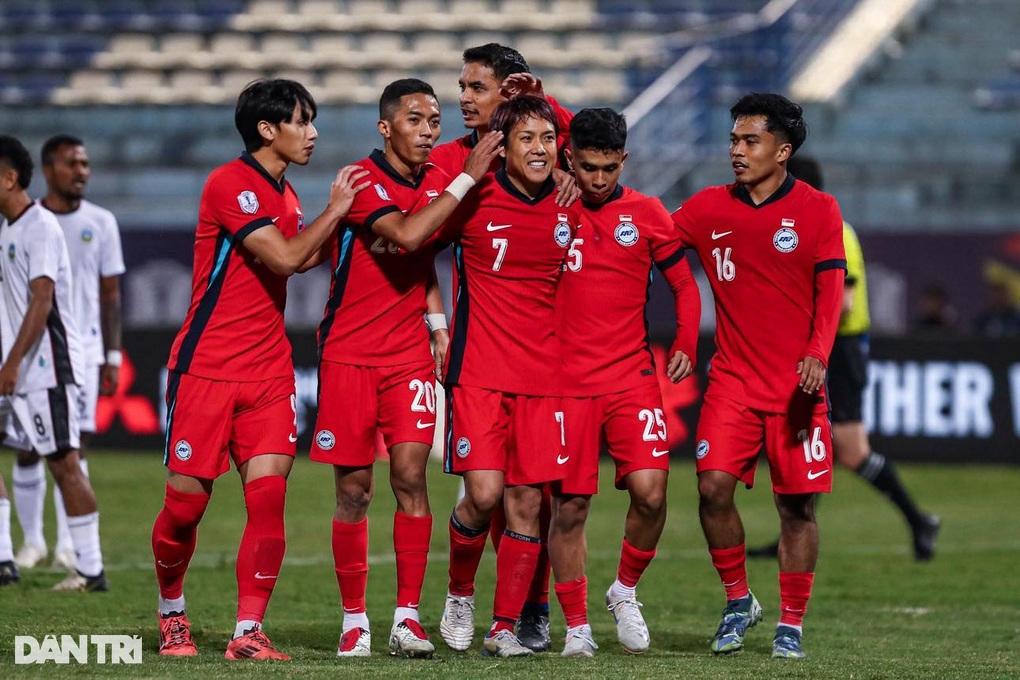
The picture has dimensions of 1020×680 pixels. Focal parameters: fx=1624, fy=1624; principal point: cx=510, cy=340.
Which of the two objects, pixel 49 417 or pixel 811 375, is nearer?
pixel 811 375

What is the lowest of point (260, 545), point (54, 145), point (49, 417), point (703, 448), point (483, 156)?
point (260, 545)

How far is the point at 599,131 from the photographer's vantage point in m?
6.27

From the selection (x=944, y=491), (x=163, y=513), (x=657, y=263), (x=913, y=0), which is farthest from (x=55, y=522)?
(x=913, y=0)

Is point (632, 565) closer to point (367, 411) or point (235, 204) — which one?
point (367, 411)

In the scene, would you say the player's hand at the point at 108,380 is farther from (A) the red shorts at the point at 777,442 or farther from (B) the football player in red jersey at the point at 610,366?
(A) the red shorts at the point at 777,442

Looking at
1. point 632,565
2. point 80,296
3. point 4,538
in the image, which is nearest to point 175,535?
point 632,565

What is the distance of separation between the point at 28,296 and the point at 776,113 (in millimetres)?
3887

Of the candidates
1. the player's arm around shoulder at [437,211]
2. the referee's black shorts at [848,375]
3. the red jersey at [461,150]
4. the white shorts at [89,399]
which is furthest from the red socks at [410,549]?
the referee's black shorts at [848,375]

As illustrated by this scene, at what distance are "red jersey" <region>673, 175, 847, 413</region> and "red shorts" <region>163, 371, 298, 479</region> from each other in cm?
178

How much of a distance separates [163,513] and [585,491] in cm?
160

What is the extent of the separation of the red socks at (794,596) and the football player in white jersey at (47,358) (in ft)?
11.3

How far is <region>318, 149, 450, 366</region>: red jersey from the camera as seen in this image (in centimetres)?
619

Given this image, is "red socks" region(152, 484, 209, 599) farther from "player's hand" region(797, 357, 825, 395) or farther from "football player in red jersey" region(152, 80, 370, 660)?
"player's hand" region(797, 357, 825, 395)

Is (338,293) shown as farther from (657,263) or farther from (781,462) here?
(781,462)
